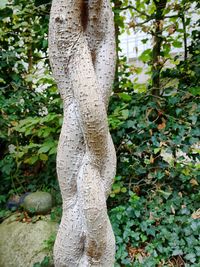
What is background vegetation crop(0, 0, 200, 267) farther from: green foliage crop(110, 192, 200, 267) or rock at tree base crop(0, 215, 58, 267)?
rock at tree base crop(0, 215, 58, 267)

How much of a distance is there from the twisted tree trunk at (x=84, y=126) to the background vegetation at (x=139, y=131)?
0.98 meters

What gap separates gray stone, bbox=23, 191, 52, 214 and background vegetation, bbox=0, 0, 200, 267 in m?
0.14

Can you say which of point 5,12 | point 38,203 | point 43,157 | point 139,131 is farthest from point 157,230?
point 5,12

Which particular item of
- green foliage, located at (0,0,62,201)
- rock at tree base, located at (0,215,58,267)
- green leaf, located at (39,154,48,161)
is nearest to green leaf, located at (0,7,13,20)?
green foliage, located at (0,0,62,201)

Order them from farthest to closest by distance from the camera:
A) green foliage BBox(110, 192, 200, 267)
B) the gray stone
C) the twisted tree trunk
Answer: the gray stone < green foliage BBox(110, 192, 200, 267) < the twisted tree trunk

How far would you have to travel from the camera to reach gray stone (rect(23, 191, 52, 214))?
96.7 inches

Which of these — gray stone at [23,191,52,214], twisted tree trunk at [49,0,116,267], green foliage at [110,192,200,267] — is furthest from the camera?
gray stone at [23,191,52,214]

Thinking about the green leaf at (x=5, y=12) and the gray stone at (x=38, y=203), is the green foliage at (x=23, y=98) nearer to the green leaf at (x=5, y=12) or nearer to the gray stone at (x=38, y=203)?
the green leaf at (x=5, y=12)

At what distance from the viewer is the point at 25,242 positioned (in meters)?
2.30

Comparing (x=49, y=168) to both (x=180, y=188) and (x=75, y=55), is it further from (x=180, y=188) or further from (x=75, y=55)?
(x=75, y=55)

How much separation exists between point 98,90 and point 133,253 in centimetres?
140

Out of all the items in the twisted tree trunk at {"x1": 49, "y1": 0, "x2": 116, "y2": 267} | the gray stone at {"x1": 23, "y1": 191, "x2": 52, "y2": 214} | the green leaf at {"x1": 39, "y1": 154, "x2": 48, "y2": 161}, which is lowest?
the gray stone at {"x1": 23, "y1": 191, "x2": 52, "y2": 214}

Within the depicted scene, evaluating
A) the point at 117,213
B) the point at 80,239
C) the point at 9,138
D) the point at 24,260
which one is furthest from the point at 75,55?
the point at 9,138

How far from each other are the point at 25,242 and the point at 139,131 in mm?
1034
